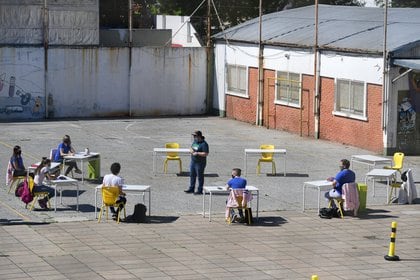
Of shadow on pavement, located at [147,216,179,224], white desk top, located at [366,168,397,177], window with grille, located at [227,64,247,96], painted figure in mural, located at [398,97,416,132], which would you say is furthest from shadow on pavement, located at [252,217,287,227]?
window with grille, located at [227,64,247,96]

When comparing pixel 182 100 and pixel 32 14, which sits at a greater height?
pixel 32 14

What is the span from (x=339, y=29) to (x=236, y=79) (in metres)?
6.91

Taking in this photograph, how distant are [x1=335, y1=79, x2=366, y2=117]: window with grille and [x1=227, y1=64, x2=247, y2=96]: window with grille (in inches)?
289

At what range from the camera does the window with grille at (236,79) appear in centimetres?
4469

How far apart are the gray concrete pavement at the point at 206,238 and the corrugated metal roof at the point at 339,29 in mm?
5958

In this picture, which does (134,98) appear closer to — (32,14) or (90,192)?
(32,14)

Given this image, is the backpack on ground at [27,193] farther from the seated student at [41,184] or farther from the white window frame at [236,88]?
the white window frame at [236,88]

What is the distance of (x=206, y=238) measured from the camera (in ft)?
70.3

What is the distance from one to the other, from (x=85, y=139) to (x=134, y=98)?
A: 8.53 m

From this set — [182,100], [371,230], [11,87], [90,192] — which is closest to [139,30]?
[182,100]

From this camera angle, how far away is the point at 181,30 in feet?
169

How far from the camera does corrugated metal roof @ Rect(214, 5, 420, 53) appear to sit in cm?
3603

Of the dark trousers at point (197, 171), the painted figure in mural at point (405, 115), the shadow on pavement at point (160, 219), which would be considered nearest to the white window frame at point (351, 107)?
the painted figure in mural at point (405, 115)

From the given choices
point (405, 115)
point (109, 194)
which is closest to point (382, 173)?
point (109, 194)
